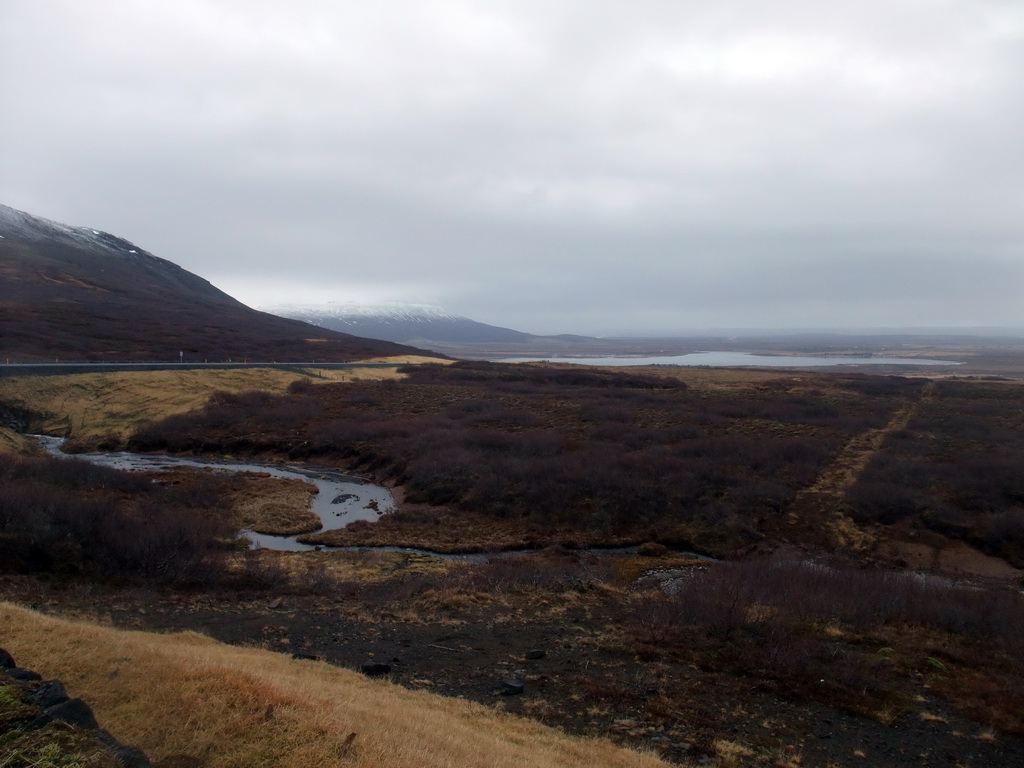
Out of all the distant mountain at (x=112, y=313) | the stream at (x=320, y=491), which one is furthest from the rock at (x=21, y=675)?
the distant mountain at (x=112, y=313)

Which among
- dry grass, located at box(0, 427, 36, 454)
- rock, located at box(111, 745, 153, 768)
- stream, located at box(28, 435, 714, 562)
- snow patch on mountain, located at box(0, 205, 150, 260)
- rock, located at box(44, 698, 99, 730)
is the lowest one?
stream, located at box(28, 435, 714, 562)

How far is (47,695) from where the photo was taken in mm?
6398

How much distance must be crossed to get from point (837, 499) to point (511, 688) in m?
21.0

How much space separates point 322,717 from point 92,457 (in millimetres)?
34963

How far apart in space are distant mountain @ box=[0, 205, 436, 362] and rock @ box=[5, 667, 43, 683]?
53914mm

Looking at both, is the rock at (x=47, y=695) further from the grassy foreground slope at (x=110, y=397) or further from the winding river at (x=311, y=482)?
the grassy foreground slope at (x=110, y=397)

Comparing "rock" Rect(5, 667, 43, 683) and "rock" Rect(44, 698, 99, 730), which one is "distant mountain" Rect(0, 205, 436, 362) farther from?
"rock" Rect(44, 698, 99, 730)

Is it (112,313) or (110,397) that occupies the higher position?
(112,313)

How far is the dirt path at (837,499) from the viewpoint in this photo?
24.0 metres

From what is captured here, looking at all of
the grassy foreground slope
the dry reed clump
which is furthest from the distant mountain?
the dry reed clump

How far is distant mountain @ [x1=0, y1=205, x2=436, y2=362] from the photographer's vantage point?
6306 centimetres

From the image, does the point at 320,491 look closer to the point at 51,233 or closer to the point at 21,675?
the point at 21,675

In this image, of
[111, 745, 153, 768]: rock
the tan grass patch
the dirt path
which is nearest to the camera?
[111, 745, 153, 768]: rock

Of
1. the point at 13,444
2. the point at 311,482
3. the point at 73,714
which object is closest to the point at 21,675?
the point at 73,714
